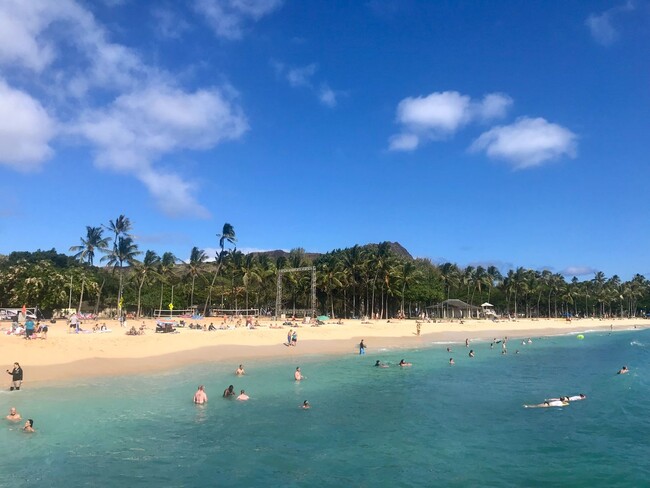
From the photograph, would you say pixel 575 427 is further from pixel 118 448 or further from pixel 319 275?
pixel 319 275

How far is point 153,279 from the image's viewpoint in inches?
2721

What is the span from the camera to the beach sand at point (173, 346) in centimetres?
2655

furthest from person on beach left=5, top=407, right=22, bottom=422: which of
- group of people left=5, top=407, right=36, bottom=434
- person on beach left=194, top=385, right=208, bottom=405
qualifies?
person on beach left=194, top=385, right=208, bottom=405

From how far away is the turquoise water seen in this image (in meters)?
12.5

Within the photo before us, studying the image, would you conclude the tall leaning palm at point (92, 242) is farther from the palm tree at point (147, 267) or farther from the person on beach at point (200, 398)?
the person on beach at point (200, 398)

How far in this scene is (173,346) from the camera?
35.7m

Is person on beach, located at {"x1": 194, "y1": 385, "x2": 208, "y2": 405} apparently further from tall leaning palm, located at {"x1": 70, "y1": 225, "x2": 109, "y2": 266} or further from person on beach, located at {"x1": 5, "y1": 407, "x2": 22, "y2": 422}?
tall leaning palm, located at {"x1": 70, "y1": 225, "x2": 109, "y2": 266}

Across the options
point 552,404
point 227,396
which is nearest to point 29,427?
point 227,396

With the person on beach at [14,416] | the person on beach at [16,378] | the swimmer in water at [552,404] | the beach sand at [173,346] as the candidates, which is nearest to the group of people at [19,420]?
the person on beach at [14,416]

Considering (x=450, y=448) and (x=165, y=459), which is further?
(x=450, y=448)

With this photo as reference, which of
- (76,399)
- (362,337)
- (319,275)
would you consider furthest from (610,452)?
(319,275)

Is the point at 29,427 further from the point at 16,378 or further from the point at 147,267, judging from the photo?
the point at 147,267

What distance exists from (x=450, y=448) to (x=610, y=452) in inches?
194

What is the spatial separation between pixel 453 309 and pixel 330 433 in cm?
7877
